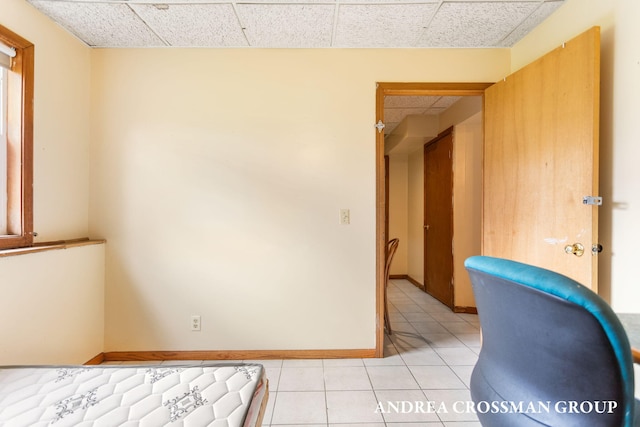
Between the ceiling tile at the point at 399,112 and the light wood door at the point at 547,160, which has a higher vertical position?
the ceiling tile at the point at 399,112

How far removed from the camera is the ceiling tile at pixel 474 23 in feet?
5.61

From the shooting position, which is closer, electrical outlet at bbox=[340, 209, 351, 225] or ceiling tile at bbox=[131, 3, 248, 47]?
ceiling tile at bbox=[131, 3, 248, 47]

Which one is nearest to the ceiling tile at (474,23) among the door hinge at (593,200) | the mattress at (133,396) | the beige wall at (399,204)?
the door hinge at (593,200)

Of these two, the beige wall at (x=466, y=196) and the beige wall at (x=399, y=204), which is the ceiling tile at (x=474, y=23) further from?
the beige wall at (x=399, y=204)

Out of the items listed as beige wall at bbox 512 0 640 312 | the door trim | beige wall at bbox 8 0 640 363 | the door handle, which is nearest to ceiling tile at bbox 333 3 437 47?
beige wall at bbox 8 0 640 363

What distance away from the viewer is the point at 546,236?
1656 mm

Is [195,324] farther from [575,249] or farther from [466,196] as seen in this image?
[466,196]

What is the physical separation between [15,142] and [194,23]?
49.9 inches

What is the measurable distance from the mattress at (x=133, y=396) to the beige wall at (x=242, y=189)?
970mm

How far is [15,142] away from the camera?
162 cm

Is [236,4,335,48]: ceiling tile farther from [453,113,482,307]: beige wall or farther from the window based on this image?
[453,113,482,307]: beige wall

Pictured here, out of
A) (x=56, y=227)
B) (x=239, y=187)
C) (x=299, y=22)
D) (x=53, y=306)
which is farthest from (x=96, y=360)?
(x=299, y=22)

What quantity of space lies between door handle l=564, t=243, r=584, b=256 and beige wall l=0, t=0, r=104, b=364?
291 centimetres

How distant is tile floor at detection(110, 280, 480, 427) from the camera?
1545mm
